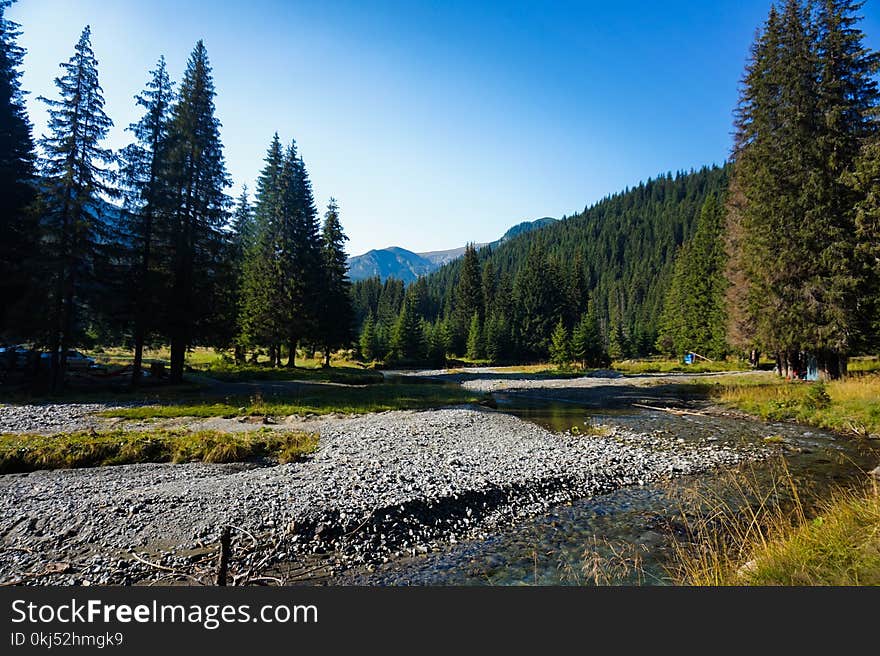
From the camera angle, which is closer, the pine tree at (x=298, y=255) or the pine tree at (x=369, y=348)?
the pine tree at (x=298, y=255)

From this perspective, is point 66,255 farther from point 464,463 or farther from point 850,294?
point 850,294

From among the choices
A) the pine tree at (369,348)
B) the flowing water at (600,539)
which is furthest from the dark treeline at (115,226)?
the pine tree at (369,348)

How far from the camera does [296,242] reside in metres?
37.6

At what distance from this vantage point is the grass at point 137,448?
31.0ft

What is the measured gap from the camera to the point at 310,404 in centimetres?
1867

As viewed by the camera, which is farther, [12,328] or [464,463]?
[12,328]

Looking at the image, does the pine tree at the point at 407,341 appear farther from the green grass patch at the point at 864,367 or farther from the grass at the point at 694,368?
the green grass patch at the point at 864,367

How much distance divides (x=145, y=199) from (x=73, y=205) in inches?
137

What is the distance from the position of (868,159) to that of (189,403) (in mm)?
31830

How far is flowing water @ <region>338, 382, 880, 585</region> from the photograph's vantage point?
577 centimetres

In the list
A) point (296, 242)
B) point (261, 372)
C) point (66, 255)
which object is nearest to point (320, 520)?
point (66, 255)

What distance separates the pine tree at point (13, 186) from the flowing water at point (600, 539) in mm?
23991

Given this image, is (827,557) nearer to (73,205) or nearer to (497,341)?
(73,205)

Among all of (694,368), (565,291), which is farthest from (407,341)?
(694,368)
